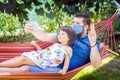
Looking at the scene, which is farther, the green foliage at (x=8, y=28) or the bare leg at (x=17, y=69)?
the green foliage at (x=8, y=28)

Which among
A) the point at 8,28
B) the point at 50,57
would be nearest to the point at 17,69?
the point at 50,57

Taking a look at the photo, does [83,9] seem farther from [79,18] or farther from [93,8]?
[79,18]

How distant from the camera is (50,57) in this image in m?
3.94

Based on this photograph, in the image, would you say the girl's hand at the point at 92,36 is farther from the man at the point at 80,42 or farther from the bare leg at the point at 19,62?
the bare leg at the point at 19,62

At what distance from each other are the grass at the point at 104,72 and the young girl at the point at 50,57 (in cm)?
126

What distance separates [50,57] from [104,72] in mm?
1634

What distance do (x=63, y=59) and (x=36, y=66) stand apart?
10.4 inches

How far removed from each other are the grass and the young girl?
4.15 ft

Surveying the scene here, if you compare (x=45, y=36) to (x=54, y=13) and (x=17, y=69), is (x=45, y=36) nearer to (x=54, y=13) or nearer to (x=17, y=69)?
(x=17, y=69)

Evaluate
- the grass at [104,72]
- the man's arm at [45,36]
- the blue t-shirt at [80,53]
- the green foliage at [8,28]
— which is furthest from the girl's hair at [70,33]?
the green foliage at [8,28]

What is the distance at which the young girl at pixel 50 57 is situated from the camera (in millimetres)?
3900

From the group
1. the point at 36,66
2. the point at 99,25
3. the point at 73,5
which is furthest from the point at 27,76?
the point at 73,5

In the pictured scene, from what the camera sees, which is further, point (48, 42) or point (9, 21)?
point (9, 21)

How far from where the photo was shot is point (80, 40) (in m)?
4.11
